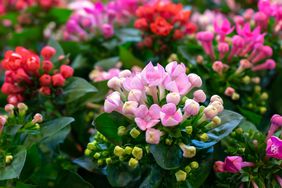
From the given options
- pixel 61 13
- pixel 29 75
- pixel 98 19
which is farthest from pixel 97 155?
pixel 61 13

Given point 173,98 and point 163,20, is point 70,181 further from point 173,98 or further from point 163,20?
point 163,20

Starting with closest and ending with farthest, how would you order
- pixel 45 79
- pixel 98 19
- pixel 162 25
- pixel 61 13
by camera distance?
pixel 45 79 < pixel 162 25 < pixel 98 19 < pixel 61 13

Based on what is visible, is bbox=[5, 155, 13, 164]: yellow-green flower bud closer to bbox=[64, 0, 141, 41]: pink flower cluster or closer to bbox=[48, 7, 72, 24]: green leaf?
bbox=[64, 0, 141, 41]: pink flower cluster

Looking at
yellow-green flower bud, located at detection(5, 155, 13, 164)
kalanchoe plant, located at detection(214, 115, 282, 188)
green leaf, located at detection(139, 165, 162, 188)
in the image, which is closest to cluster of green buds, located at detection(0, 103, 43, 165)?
yellow-green flower bud, located at detection(5, 155, 13, 164)

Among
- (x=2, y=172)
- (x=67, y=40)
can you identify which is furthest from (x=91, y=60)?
(x=2, y=172)

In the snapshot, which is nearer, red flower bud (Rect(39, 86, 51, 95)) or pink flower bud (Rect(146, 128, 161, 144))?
pink flower bud (Rect(146, 128, 161, 144))

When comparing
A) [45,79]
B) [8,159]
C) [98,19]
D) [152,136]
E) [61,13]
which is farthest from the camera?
[61,13]

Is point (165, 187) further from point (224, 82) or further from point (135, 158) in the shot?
point (224, 82)

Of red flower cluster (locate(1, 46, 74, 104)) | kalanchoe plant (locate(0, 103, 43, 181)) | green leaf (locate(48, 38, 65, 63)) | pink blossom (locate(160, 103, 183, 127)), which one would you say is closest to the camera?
pink blossom (locate(160, 103, 183, 127))
